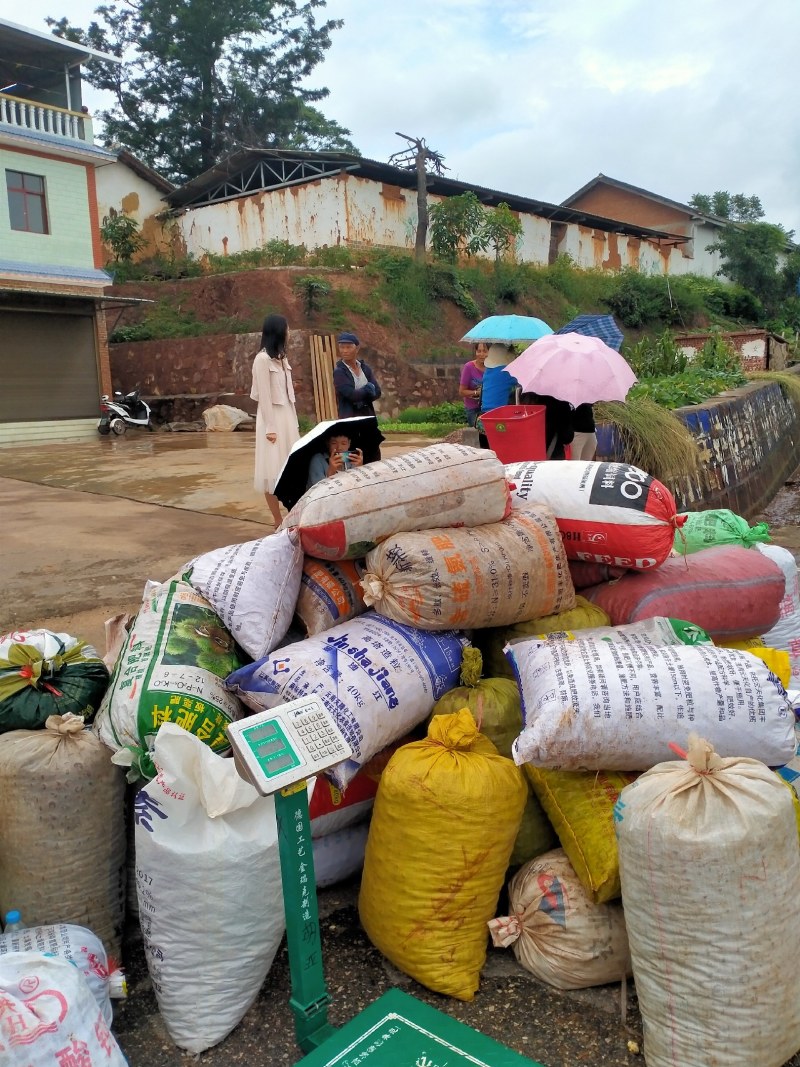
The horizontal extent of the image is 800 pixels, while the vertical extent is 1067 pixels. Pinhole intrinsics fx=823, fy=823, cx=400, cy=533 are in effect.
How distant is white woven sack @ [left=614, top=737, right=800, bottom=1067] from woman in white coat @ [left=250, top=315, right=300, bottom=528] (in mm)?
3929

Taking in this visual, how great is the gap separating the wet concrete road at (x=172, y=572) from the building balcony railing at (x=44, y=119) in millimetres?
7622

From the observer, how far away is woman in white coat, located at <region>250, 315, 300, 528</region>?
512 centimetres

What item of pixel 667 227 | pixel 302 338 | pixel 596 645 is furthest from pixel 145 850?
pixel 667 227

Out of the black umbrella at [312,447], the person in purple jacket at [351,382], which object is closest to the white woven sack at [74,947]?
the black umbrella at [312,447]

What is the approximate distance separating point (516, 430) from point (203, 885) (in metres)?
2.68

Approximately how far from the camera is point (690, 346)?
16.2 meters

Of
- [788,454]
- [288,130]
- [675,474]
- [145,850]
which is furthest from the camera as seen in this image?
[288,130]

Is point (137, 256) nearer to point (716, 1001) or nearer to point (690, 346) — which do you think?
point (690, 346)

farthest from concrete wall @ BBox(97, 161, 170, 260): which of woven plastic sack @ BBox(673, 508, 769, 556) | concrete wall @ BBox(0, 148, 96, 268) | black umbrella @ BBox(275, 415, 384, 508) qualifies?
woven plastic sack @ BBox(673, 508, 769, 556)

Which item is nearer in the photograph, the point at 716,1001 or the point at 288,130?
the point at 716,1001

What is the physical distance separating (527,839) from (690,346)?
15.7 meters

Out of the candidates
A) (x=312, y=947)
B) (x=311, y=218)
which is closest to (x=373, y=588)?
(x=312, y=947)

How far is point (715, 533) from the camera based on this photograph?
3141mm

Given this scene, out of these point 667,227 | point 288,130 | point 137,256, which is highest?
point 288,130
